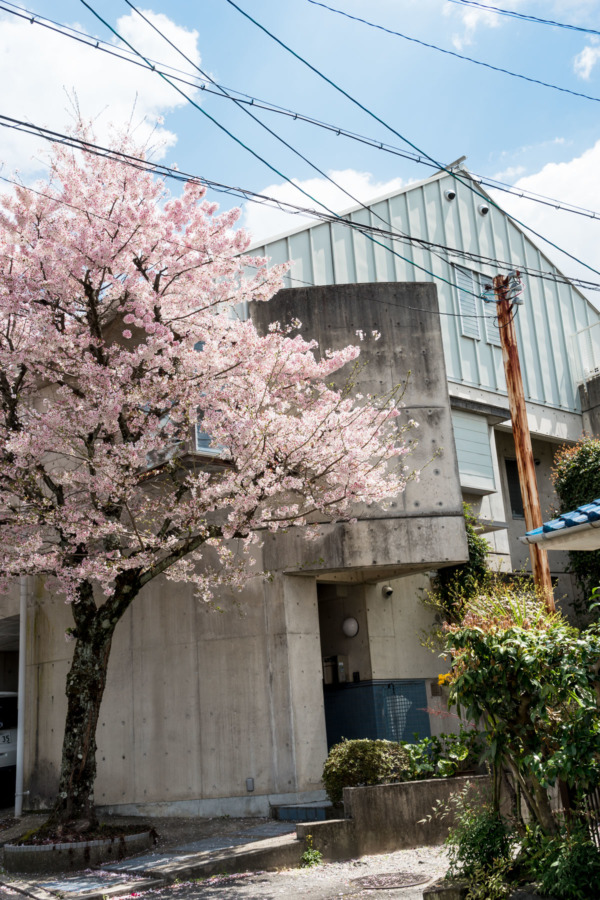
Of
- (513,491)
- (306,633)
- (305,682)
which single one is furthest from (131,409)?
(513,491)

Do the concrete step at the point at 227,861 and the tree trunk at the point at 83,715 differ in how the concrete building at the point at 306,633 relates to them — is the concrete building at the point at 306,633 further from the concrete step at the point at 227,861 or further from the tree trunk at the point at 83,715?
the concrete step at the point at 227,861

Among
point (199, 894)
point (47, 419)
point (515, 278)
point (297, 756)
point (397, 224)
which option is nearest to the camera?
point (199, 894)

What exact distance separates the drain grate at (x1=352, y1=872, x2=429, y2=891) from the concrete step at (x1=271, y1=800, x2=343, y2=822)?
157 cm

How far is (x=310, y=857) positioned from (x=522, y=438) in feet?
20.7

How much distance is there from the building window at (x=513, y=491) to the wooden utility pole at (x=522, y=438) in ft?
21.1

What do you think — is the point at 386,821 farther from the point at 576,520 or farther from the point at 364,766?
the point at 576,520

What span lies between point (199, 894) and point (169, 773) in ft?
16.0

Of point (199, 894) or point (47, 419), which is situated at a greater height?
point (47, 419)

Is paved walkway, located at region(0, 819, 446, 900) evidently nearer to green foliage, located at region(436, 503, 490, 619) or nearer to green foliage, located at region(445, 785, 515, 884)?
green foliage, located at region(445, 785, 515, 884)

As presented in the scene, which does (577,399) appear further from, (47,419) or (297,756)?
(47,419)

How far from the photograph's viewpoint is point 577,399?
787 inches

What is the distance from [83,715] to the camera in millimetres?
10508

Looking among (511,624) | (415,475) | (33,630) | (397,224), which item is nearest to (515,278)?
(415,475)

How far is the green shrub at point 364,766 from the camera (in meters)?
9.89
